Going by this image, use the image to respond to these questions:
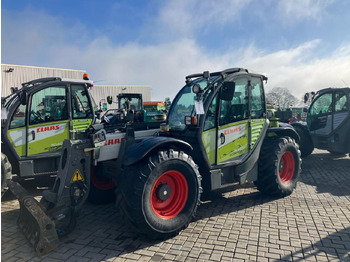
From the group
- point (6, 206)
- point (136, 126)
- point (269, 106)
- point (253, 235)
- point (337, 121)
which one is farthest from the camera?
point (337, 121)

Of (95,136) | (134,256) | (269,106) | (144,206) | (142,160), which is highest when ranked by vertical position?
(269,106)

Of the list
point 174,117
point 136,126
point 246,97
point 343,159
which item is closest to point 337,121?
point 343,159

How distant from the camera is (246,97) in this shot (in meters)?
5.04

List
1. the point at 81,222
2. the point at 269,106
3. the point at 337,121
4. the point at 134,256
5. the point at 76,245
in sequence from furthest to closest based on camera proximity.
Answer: the point at 337,121
the point at 269,106
the point at 81,222
the point at 76,245
the point at 134,256

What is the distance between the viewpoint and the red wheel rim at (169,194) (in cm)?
389

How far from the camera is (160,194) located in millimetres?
3879

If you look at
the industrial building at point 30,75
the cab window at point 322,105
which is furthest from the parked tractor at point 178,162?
the industrial building at point 30,75

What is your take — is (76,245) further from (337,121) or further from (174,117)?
(337,121)

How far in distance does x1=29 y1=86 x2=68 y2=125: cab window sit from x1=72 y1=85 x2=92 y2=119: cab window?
22 centimetres

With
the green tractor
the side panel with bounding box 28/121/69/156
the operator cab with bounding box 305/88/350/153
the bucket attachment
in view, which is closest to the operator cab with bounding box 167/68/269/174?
the bucket attachment

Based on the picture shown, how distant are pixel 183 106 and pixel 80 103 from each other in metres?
2.97

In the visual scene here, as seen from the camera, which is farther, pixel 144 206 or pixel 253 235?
pixel 253 235

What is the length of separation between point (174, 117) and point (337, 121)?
21.8ft

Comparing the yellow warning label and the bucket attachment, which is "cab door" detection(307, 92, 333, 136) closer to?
the yellow warning label
